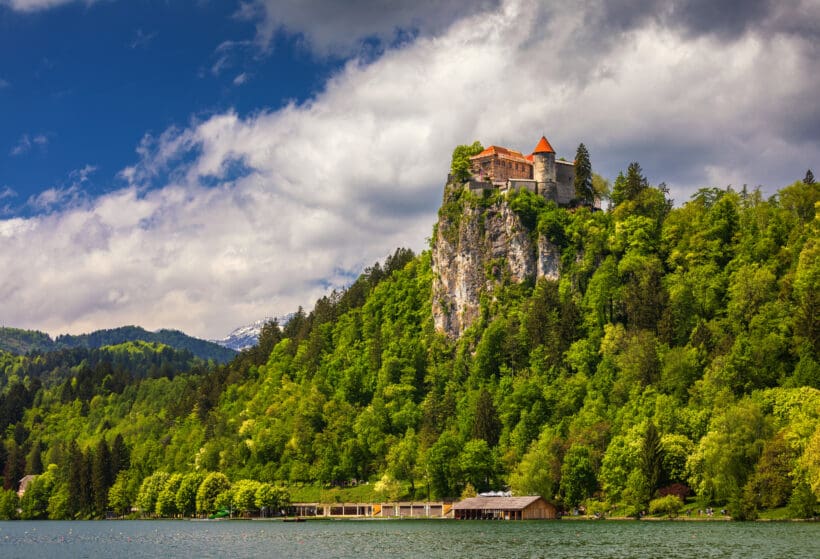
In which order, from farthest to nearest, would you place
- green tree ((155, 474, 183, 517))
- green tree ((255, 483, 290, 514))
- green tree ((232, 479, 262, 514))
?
1. green tree ((155, 474, 183, 517))
2. green tree ((232, 479, 262, 514))
3. green tree ((255, 483, 290, 514))

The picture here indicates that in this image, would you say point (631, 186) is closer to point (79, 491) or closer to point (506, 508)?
point (506, 508)

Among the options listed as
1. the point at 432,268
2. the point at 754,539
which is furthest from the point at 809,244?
the point at 432,268

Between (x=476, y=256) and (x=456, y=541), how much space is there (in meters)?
96.9

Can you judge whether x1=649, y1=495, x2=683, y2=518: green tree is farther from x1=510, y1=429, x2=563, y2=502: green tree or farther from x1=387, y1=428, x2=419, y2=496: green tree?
x1=387, y1=428, x2=419, y2=496: green tree

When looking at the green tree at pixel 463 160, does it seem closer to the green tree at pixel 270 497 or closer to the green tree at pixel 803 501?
the green tree at pixel 270 497

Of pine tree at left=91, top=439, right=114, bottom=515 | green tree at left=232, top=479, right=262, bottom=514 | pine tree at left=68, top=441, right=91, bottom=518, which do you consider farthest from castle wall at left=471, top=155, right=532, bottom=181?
pine tree at left=68, top=441, right=91, bottom=518

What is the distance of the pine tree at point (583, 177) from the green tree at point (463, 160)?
20.9 metres

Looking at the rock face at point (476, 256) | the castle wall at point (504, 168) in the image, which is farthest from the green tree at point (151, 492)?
the castle wall at point (504, 168)

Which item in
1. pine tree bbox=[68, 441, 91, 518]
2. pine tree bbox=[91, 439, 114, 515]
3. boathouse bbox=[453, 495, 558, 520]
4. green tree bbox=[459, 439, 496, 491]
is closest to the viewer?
boathouse bbox=[453, 495, 558, 520]

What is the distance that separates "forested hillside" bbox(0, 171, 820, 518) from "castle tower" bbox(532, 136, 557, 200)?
14.1 feet

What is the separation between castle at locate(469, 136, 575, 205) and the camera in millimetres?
181500

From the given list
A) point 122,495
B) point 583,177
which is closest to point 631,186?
point 583,177

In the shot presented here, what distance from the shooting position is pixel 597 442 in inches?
5069

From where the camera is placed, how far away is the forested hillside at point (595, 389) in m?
114
